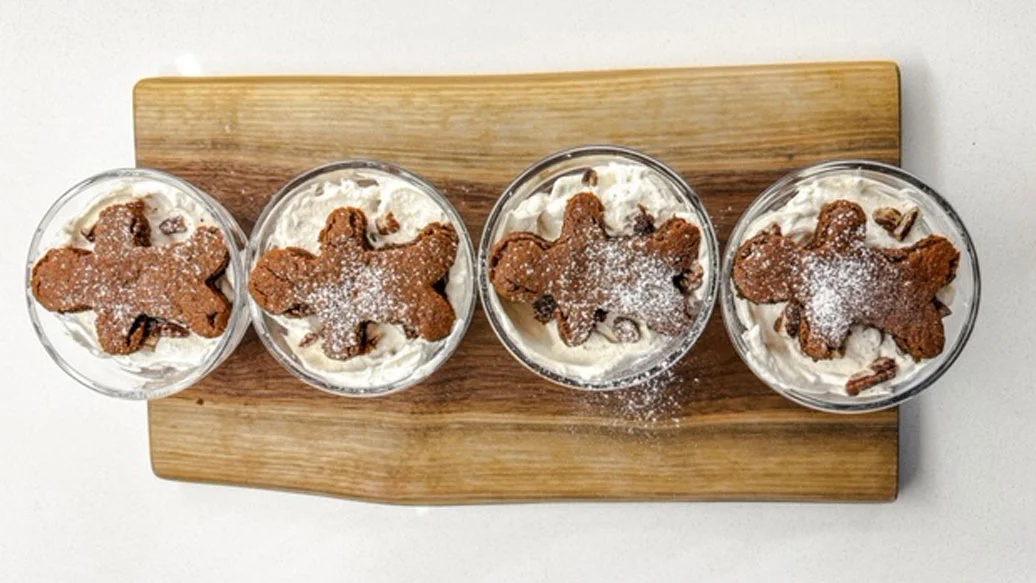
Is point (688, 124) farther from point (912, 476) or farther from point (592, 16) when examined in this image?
point (912, 476)

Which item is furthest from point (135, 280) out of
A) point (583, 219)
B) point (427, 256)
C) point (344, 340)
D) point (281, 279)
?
point (583, 219)

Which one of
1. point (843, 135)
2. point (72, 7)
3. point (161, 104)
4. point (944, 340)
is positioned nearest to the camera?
point (944, 340)

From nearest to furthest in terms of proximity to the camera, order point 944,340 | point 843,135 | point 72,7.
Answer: point 944,340
point 843,135
point 72,7

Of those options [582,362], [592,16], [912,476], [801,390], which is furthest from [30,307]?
[912,476]

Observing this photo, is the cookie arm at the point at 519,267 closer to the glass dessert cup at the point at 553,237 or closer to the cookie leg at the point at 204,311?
the glass dessert cup at the point at 553,237

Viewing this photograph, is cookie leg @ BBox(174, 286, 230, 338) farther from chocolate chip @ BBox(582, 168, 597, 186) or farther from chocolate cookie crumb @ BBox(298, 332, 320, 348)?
chocolate chip @ BBox(582, 168, 597, 186)

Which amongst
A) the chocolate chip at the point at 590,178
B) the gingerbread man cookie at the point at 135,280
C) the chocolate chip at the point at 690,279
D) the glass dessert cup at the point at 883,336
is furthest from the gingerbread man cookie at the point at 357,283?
the glass dessert cup at the point at 883,336
